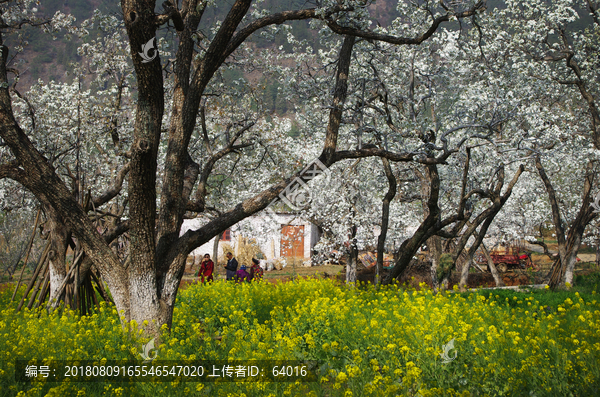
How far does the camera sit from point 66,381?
Result: 3.56 m

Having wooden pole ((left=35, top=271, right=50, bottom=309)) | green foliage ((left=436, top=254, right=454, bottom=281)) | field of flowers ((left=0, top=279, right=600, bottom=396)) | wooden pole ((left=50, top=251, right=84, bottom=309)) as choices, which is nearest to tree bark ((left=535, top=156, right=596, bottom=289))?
green foliage ((left=436, top=254, right=454, bottom=281))

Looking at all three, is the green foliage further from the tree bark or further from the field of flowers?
the field of flowers

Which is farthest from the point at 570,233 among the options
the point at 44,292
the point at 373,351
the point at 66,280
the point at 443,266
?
the point at 44,292

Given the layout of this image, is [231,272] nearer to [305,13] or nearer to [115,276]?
[115,276]

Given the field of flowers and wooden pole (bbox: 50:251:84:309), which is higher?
wooden pole (bbox: 50:251:84:309)

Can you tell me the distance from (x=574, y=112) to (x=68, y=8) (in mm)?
168138

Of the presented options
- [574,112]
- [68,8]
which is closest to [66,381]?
[574,112]

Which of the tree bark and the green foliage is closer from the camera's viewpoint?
the green foliage

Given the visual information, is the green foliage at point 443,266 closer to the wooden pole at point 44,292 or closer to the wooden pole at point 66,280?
the wooden pole at point 66,280

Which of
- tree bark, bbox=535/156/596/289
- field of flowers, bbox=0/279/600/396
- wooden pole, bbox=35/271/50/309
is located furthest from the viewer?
tree bark, bbox=535/156/596/289

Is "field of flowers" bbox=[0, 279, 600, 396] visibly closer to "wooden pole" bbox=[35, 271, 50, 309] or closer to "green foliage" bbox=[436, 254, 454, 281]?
"wooden pole" bbox=[35, 271, 50, 309]

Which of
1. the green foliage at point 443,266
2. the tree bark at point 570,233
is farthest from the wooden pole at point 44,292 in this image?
the tree bark at point 570,233

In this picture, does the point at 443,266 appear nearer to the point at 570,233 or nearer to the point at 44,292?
the point at 570,233

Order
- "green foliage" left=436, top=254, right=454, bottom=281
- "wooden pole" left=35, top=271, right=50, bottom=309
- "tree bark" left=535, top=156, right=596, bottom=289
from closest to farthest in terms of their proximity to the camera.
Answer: "wooden pole" left=35, top=271, right=50, bottom=309 < "green foliage" left=436, top=254, right=454, bottom=281 < "tree bark" left=535, top=156, right=596, bottom=289
